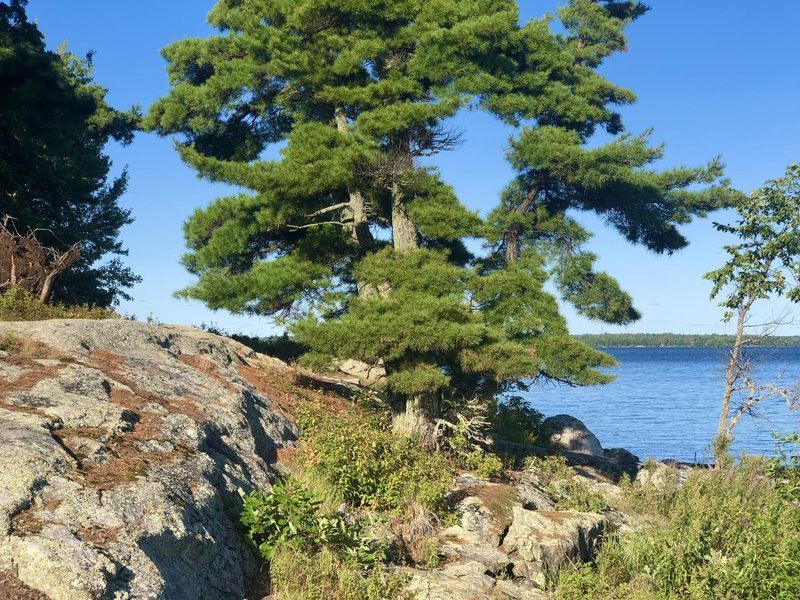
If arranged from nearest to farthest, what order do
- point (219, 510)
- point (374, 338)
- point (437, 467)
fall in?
point (219, 510), point (437, 467), point (374, 338)

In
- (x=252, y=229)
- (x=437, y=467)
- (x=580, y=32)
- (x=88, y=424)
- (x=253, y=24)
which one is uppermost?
(x=580, y=32)

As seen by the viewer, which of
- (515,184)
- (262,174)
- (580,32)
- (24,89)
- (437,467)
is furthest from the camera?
(580,32)

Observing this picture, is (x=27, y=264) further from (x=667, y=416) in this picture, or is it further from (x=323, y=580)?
(x=667, y=416)

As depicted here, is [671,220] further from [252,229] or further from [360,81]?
[252,229]

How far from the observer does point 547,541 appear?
9.64 metres

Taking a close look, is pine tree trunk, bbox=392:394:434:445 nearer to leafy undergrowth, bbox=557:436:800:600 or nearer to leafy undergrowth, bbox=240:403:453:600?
leafy undergrowth, bbox=240:403:453:600

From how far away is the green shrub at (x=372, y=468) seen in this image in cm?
1048

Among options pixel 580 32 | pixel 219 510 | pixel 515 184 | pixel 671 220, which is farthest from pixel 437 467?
pixel 580 32

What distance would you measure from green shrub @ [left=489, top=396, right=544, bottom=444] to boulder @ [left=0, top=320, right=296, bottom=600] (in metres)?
8.66

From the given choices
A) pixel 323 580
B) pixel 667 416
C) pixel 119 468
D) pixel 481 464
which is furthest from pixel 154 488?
pixel 667 416

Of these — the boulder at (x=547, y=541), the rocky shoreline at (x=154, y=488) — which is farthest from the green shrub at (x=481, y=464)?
the boulder at (x=547, y=541)

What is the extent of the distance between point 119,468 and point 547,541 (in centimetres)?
523

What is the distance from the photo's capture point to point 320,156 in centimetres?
1471

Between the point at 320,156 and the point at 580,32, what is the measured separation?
49.5 feet
